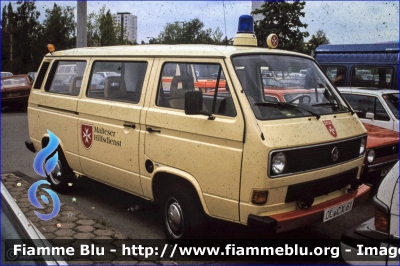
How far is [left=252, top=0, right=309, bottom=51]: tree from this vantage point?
1083 cm

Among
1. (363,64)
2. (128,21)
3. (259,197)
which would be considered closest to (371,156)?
(259,197)

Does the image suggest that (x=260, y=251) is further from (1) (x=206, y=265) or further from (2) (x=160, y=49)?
(2) (x=160, y=49)

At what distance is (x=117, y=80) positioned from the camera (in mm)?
5246

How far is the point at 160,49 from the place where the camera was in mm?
4785

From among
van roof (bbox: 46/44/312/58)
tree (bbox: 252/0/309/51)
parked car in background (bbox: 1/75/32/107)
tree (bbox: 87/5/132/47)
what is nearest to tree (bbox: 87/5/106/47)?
tree (bbox: 87/5/132/47)

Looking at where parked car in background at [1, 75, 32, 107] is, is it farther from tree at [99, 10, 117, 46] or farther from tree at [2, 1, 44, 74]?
tree at [2, 1, 44, 74]

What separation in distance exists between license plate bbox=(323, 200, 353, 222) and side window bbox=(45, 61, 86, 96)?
3.51 m

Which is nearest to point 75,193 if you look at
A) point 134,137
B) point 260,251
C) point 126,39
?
point 134,137

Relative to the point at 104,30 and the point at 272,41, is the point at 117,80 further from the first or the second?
the point at 104,30

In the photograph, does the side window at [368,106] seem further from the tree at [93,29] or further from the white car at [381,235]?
the tree at [93,29]

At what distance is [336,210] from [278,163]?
0.89m

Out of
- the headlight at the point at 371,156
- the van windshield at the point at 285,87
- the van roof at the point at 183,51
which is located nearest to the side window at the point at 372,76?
the headlight at the point at 371,156

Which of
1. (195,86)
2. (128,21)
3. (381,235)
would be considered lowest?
(381,235)

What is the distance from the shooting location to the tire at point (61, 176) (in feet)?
20.1
